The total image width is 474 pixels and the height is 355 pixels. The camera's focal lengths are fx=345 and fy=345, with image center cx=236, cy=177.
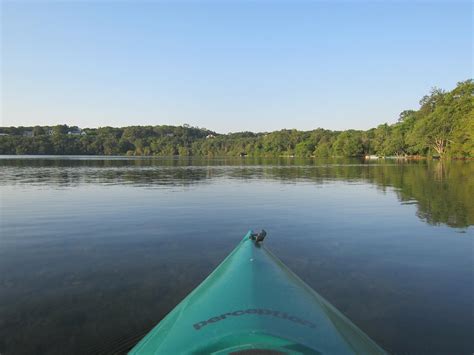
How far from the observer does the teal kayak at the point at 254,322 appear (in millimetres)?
2852

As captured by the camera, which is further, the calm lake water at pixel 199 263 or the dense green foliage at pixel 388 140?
the dense green foliage at pixel 388 140

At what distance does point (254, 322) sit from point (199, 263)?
5.50 meters

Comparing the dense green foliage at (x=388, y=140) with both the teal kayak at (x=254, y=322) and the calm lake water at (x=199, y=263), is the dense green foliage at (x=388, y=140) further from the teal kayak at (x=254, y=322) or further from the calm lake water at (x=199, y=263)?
the teal kayak at (x=254, y=322)

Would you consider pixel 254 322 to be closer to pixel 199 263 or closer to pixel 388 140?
pixel 199 263

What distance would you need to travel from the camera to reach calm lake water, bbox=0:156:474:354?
5.27 meters

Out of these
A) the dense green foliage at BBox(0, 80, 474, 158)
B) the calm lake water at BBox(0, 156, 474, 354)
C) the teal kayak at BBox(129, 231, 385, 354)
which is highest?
the dense green foliage at BBox(0, 80, 474, 158)

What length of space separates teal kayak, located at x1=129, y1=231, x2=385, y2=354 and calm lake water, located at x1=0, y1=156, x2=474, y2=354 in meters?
1.67

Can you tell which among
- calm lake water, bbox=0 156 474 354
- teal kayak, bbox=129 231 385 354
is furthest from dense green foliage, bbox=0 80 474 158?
teal kayak, bbox=129 231 385 354

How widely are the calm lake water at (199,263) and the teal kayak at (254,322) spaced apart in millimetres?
1672

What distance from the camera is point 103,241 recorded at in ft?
34.4

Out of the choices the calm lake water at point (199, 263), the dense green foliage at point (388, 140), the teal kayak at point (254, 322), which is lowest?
the calm lake water at point (199, 263)

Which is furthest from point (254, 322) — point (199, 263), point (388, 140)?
point (388, 140)

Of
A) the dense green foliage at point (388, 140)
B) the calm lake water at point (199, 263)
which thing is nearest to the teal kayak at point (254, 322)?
the calm lake water at point (199, 263)

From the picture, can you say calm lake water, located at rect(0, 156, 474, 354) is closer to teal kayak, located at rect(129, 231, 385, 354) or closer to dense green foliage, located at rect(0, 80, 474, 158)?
teal kayak, located at rect(129, 231, 385, 354)
